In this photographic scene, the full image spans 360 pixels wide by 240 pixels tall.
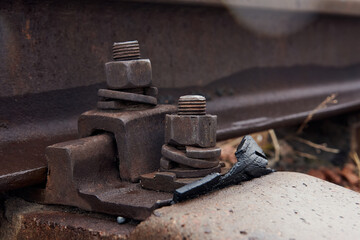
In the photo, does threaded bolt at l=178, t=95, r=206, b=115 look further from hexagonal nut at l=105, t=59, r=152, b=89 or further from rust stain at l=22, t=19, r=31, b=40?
rust stain at l=22, t=19, r=31, b=40

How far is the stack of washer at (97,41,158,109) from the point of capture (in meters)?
1.85

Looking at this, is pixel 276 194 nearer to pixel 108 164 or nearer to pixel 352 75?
pixel 108 164

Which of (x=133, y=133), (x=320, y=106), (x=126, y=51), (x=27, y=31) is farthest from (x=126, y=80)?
(x=320, y=106)

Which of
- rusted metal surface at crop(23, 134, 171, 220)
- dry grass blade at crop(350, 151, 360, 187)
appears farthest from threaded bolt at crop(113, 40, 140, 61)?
dry grass blade at crop(350, 151, 360, 187)

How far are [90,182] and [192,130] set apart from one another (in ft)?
1.39

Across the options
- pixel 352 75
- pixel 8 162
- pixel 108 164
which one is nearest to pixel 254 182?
pixel 108 164

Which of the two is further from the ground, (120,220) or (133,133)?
(133,133)

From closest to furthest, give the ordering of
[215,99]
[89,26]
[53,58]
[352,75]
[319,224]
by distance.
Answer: [319,224] < [53,58] < [89,26] < [215,99] < [352,75]

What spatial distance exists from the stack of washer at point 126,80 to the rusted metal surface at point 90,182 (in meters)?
0.16

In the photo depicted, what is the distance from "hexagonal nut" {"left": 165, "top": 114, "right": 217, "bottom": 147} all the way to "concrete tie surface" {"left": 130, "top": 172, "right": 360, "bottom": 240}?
194mm

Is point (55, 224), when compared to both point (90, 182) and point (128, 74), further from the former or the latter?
point (128, 74)

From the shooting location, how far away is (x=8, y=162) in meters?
1.79

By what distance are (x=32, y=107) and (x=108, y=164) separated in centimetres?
47

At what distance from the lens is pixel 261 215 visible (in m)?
1.42
